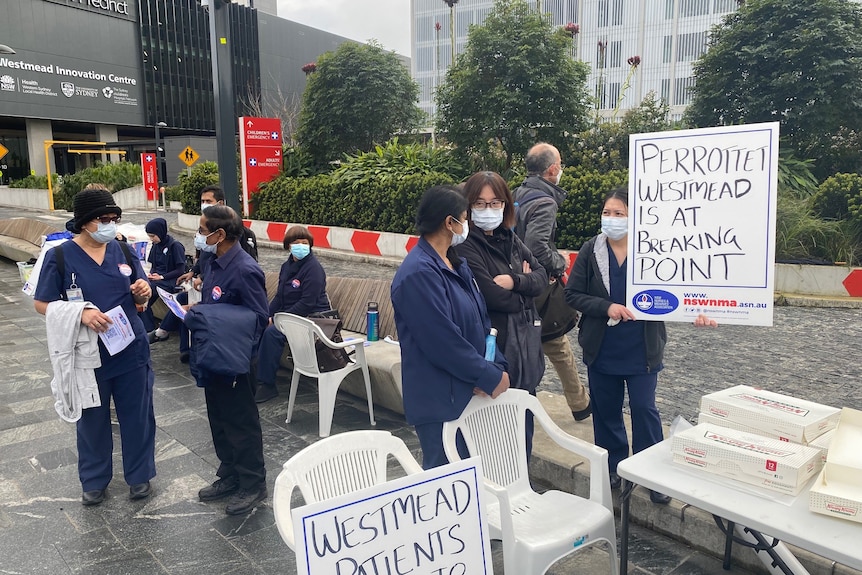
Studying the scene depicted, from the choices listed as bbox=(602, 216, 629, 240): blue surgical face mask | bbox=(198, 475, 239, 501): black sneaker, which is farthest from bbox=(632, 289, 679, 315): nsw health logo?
bbox=(198, 475, 239, 501): black sneaker

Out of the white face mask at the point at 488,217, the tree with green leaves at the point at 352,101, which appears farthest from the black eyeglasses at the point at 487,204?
the tree with green leaves at the point at 352,101

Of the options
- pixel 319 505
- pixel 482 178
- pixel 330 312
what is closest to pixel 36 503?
pixel 330 312

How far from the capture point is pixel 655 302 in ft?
10.0

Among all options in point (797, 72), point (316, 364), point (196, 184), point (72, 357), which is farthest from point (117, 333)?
point (196, 184)

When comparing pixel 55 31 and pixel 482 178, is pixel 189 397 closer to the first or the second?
pixel 482 178

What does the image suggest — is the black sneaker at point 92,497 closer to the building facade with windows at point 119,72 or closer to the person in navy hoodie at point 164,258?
the person in navy hoodie at point 164,258

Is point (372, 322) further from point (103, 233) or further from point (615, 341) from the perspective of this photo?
point (615, 341)

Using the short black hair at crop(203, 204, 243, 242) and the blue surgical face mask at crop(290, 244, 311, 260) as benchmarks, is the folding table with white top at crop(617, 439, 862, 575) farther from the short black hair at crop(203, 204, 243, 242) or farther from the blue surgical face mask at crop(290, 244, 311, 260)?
the blue surgical face mask at crop(290, 244, 311, 260)

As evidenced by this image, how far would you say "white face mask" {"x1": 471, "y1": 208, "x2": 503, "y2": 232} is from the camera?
3373 millimetres

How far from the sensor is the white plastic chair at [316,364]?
15.7 ft

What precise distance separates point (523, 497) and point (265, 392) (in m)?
3.26

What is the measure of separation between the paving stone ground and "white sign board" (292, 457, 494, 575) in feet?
3.96

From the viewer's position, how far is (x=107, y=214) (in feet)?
12.4

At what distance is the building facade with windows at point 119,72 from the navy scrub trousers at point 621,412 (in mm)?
33993
